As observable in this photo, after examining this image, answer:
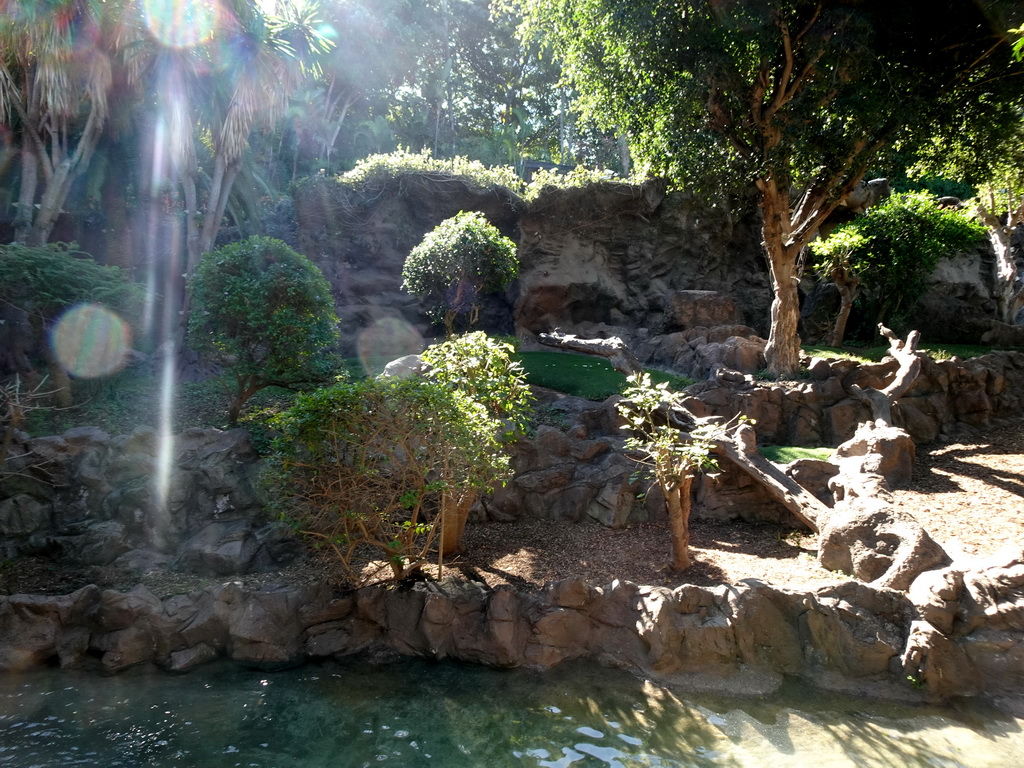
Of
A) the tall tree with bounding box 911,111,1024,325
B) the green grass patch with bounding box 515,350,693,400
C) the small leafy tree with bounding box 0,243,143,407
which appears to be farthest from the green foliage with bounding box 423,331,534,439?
the tall tree with bounding box 911,111,1024,325

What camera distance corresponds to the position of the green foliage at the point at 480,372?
8.21m

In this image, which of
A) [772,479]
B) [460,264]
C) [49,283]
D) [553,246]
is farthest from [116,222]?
[772,479]

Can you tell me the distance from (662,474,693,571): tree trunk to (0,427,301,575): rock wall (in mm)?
4854

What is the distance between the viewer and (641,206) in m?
21.9

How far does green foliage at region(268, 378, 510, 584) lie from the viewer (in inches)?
277

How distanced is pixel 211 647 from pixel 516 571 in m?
3.54

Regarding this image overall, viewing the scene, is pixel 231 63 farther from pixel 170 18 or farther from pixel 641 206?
pixel 641 206

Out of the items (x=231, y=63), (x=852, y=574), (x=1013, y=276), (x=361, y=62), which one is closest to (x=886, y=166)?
(x=1013, y=276)

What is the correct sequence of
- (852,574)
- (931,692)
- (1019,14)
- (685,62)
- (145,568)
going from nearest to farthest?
1. (931,692)
2. (852,574)
3. (145,568)
4. (1019,14)
5. (685,62)

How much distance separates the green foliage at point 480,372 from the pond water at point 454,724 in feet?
10.4

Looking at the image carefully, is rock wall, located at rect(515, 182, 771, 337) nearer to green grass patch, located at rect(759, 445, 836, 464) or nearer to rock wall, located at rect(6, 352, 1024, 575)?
green grass patch, located at rect(759, 445, 836, 464)

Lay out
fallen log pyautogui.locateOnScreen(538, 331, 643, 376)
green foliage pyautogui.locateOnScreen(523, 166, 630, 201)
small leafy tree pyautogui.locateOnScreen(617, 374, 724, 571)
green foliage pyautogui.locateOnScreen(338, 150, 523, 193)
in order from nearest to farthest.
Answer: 1. small leafy tree pyautogui.locateOnScreen(617, 374, 724, 571)
2. fallen log pyautogui.locateOnScreen(538, 331, 643, 376)
3. green foliage pyautogui.locateOnScreen(523, 166, 630, 201)
4. green foliage pyautogui.locateOnScreen(338, 150, 523, 193)

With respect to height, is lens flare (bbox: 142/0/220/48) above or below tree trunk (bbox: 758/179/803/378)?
above

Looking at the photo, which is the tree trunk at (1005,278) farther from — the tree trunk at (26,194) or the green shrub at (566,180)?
the tree trunk at (26,194)
